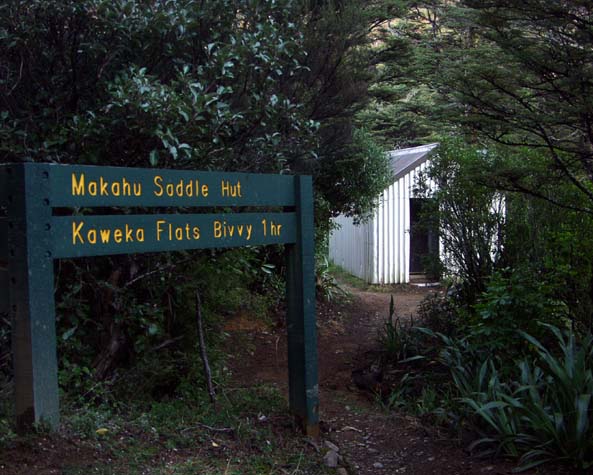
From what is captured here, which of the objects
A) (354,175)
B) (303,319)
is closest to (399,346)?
(303,319)

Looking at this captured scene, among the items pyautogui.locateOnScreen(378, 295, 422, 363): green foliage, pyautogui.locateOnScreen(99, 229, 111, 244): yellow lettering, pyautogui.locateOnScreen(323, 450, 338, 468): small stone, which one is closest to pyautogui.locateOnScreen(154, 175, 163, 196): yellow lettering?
pyautogui.locateOnScreen(99, 229, 111, 244): yellow lettering

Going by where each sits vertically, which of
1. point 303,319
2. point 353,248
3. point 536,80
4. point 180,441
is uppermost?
point 536,80

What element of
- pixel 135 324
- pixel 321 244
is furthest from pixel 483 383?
pixel 321 244

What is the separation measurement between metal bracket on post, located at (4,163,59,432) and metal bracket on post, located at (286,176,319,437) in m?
1.90

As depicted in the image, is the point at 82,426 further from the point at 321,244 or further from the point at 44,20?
the point at 321,244

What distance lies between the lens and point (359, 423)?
5645mm

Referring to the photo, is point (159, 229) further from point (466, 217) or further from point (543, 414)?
point (466, 217)

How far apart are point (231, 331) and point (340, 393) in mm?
2157

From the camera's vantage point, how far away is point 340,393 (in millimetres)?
6723

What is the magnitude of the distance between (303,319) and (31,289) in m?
2.06

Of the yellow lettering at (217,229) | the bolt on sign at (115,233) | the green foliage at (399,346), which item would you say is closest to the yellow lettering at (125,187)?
the bolt on sign at (115,233)

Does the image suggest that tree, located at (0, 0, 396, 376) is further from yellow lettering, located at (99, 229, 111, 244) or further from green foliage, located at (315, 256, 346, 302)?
green foliage, located at (315, 256, 346, 302)

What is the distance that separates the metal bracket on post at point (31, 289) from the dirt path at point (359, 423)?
2116 mm

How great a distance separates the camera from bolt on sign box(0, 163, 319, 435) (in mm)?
3273
